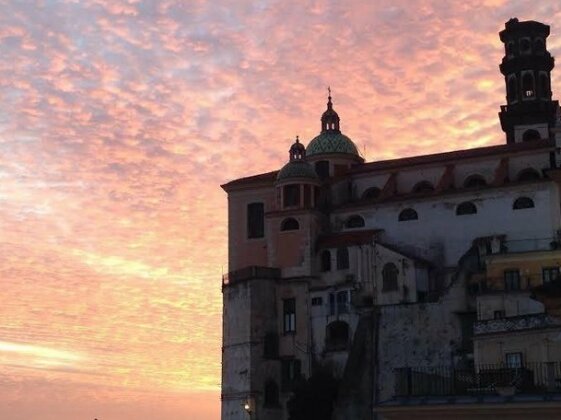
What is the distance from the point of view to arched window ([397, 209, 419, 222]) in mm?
78938

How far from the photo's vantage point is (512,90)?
91.6 meters

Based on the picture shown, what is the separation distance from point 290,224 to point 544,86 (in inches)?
1065

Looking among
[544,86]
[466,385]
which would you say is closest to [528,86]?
[544,86]

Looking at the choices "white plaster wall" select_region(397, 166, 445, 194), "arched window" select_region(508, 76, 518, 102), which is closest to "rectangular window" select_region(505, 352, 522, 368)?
"white plaster wall" select_region(397, 166, 445, 194)

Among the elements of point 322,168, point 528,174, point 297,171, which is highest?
point 322,168

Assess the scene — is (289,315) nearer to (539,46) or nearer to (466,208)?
(466,208)

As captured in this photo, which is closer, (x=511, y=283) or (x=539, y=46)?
(x=511, y=283)

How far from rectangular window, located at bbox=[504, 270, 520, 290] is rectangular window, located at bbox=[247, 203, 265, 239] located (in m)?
23.9

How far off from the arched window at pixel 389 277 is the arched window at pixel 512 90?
79.7ft

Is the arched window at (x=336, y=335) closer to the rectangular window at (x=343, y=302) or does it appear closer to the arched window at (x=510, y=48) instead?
the rectangular window at (x=343, y=302)

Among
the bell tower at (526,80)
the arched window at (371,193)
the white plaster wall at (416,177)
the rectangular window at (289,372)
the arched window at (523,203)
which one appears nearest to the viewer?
the arched window at (523,203)

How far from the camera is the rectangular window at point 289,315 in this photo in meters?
80.4

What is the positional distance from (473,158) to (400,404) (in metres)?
60.6

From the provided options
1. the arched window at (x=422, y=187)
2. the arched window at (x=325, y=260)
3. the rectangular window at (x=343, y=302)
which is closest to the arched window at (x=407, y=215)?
the arched window at (x=422, y=187)
